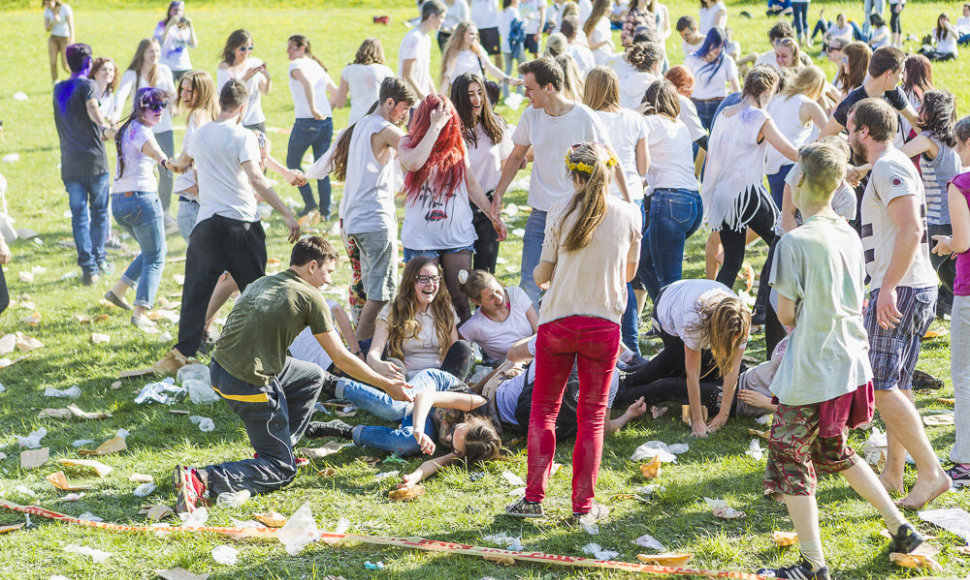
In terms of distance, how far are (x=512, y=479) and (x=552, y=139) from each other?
2.36m

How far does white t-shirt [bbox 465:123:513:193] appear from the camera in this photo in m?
7.22

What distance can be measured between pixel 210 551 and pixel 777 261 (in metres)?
2.95

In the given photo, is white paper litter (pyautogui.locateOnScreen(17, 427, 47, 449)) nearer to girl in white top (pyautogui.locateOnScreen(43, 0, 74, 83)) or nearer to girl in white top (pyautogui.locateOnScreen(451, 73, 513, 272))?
girl in white top (pyautogui.locateOnScreen(451, 73, 513, 272))

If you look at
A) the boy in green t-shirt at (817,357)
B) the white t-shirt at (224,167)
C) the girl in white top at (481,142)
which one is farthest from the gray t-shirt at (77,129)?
the boy in green t-shirt at (817,357)

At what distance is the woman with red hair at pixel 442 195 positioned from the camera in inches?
262

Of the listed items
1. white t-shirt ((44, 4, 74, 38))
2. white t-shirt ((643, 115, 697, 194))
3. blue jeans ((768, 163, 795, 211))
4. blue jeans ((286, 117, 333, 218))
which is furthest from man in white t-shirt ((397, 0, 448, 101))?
white t-shirt ((44, 4, 74, 38))

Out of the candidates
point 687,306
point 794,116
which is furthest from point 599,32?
point 687,306


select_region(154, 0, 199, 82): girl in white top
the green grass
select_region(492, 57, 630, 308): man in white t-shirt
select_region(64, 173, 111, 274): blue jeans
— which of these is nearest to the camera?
the green grass

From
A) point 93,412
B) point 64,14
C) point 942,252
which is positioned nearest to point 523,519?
point 942,252

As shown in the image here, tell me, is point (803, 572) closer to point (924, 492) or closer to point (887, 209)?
point (924, 492)

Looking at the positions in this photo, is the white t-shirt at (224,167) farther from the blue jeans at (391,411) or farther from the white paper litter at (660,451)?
the white paper litter at (660,451)

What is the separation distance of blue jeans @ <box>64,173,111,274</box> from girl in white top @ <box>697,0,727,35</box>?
8.75 m

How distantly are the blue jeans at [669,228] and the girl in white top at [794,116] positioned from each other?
110 cm

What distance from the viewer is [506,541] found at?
474 cm
